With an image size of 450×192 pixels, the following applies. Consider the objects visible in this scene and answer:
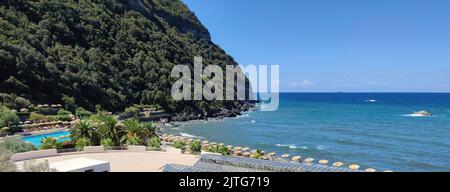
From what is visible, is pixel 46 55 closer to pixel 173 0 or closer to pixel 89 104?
pixel 89 104

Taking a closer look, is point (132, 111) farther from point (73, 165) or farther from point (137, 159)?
point (73, 165)

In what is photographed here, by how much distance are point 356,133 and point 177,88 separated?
38.1 metres

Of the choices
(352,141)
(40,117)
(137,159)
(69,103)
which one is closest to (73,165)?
(137,159)

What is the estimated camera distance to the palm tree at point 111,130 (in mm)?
24453

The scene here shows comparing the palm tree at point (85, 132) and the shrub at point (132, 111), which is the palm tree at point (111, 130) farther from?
the shrub at point (132, 111)

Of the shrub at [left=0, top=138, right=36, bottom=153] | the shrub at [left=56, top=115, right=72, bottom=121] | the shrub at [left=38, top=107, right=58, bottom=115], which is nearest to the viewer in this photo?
the shrub at [left=0, top=138, right=36, bottom=153]

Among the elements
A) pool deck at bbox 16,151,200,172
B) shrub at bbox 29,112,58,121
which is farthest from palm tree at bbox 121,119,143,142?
shrub at bbox 29,112,58,121

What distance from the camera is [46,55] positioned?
57094 mm

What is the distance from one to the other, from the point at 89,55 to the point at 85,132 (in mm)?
45216

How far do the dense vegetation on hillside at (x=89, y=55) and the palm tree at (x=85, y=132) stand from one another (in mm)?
25518

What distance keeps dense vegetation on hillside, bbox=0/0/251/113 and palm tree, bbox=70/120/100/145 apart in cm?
2552

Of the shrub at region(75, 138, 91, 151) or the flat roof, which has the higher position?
the flat roof

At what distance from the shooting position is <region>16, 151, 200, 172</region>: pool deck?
56.9 feet

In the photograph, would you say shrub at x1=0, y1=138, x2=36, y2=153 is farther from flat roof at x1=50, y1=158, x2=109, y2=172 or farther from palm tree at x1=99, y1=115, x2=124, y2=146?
flat roof at x1=50, y1=158, x2=109, y2=172
